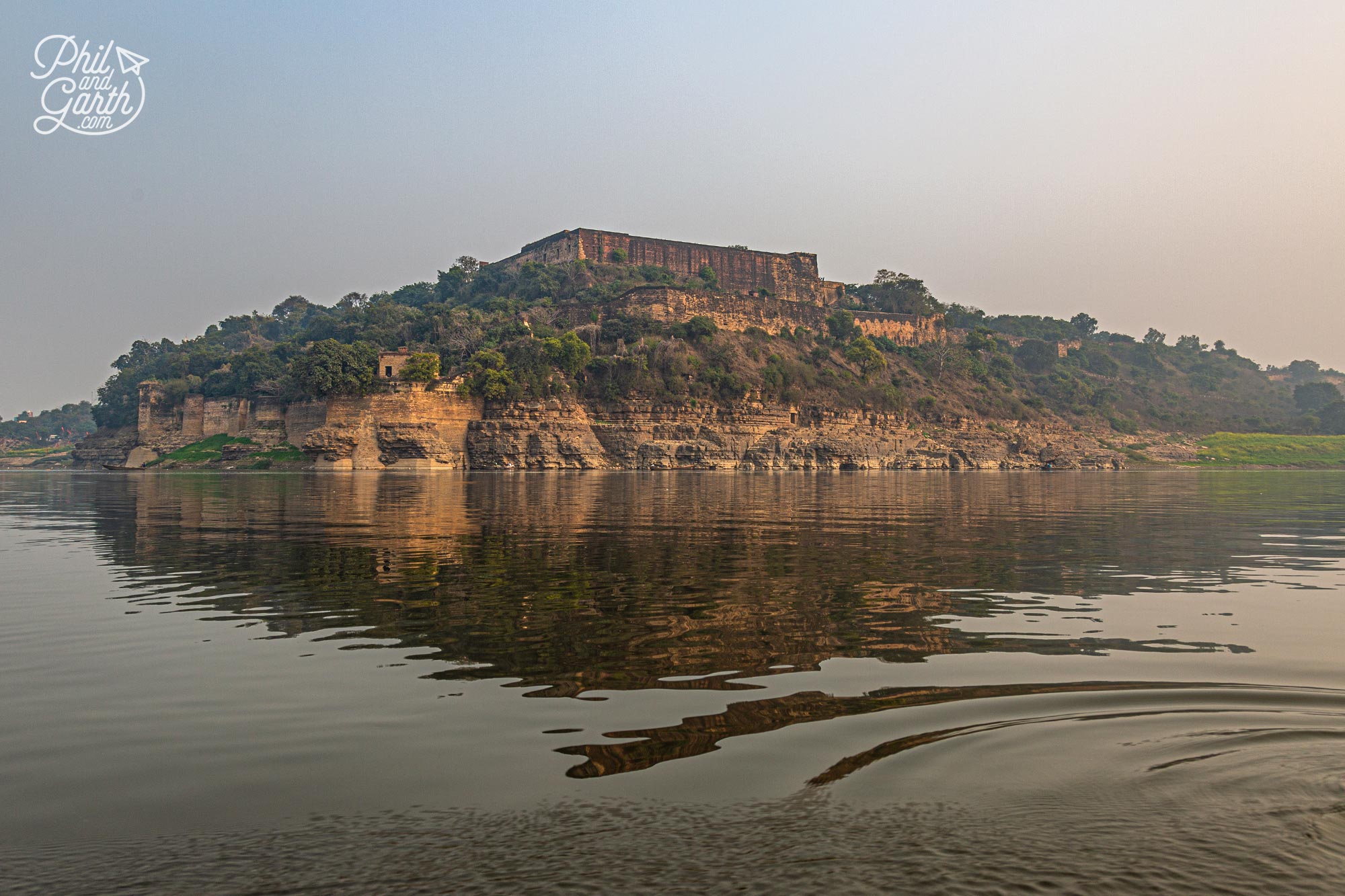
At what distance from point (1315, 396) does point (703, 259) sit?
124 meters

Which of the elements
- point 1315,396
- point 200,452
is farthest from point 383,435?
point 1315,396

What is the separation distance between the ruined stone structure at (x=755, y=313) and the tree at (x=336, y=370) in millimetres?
28053

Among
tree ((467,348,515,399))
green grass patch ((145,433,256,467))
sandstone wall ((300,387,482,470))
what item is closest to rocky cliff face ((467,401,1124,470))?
tree ((467,348,515,399))

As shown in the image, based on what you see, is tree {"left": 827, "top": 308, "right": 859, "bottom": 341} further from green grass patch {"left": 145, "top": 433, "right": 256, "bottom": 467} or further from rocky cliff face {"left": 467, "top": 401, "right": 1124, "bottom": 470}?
green grass patch {"left": 145, "top": 433, "right": 256, "bottom": 467}

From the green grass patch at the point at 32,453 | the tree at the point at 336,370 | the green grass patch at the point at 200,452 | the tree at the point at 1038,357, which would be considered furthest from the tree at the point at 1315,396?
the green grass patch at the point at 32,453

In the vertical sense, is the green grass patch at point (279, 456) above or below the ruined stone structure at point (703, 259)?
below

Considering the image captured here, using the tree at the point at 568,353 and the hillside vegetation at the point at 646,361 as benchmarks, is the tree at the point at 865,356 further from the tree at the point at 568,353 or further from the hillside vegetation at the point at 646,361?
the tree at the point at 568,353

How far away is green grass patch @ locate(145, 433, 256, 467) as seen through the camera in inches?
3187

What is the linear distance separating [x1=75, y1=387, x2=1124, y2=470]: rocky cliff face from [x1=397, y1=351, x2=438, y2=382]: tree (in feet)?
3.94

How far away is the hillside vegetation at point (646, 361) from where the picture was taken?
80625 mm

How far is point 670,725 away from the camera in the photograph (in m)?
5.41

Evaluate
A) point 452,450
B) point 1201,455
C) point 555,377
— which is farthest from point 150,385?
point 1201,455

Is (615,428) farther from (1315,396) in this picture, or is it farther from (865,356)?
(1315,396)

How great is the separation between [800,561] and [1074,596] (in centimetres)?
422
